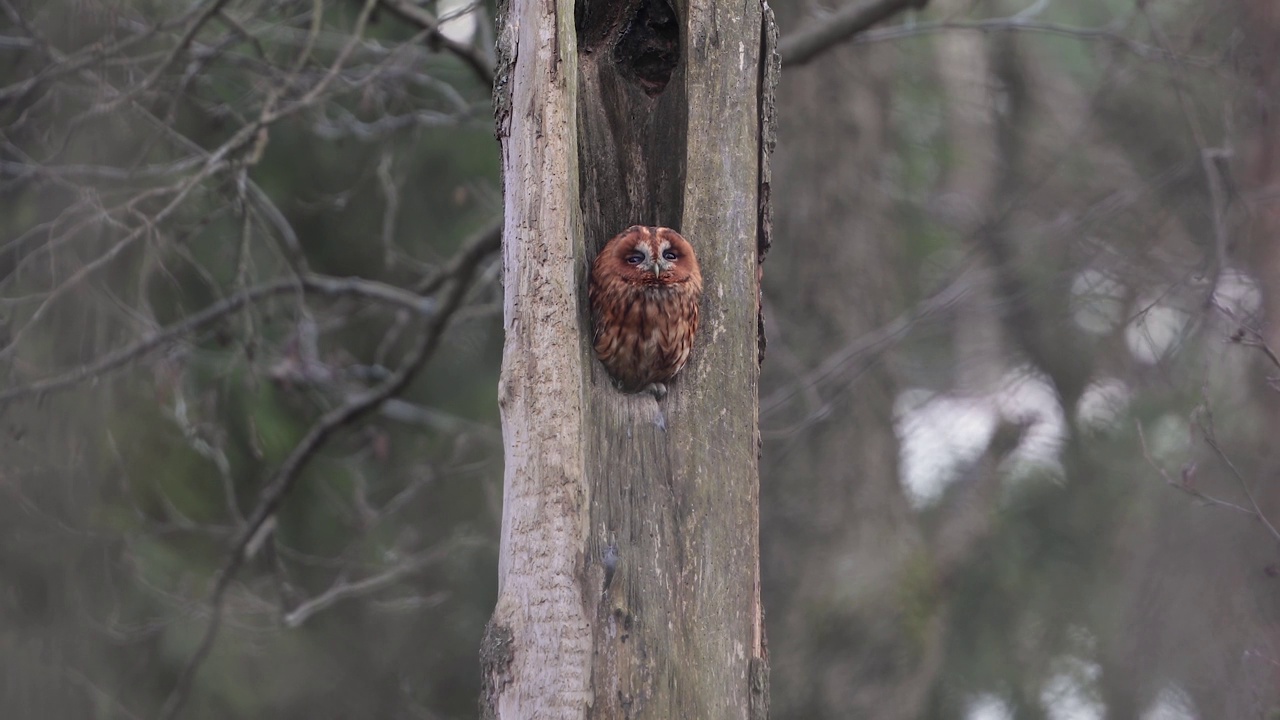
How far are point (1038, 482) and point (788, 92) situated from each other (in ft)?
7.86

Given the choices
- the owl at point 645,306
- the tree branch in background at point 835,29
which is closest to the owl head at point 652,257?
the owl at point 645,306

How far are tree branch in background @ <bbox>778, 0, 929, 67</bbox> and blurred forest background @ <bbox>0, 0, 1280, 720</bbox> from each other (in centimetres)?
4

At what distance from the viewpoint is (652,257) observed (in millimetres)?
2604

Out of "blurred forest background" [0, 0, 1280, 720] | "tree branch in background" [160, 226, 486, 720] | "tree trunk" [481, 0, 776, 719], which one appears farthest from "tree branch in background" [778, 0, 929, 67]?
"tree trunk" [481, 0, 776, 719]

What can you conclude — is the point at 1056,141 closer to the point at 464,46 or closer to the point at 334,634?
the point at 464,46

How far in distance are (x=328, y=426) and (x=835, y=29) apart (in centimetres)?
244

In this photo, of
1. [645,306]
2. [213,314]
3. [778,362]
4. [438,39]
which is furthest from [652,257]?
[778,362]

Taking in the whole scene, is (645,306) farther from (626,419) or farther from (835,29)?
(835,29)

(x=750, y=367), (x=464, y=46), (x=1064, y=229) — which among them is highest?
(x=464, y=46)

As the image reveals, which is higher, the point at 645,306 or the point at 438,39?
the point at 438,39

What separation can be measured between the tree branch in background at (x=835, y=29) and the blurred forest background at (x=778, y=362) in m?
0.04

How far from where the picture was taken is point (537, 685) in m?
2.18

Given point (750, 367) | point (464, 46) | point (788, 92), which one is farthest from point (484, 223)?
point (750, 367)

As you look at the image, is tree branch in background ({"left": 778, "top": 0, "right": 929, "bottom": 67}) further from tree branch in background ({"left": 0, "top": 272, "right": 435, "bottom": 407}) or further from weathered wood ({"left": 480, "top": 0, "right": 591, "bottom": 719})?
weathered wood ({"left": 480, "top": 0, "right": 591, "bottom": 719})
